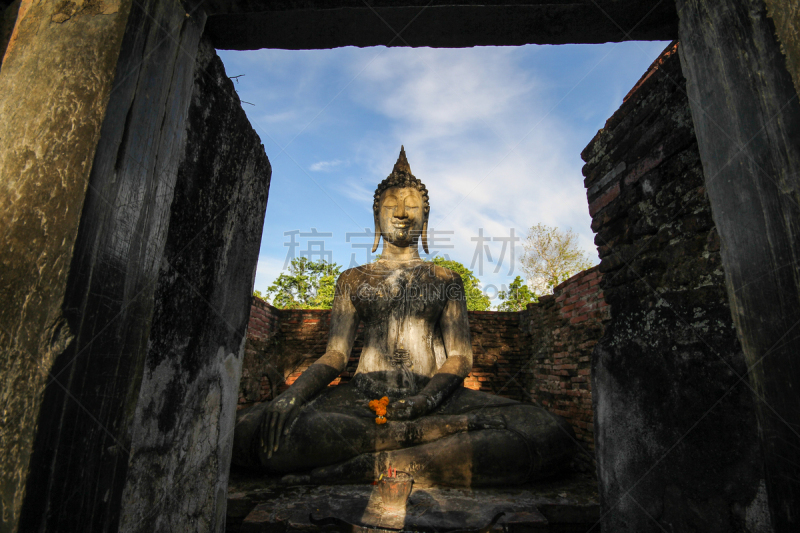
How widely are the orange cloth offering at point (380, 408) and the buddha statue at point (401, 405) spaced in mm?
12

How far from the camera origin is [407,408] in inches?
127

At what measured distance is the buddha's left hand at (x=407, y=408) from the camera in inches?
126

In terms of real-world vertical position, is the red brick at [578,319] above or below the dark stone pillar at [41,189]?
above

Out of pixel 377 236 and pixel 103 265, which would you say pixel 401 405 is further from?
pixel 103 265

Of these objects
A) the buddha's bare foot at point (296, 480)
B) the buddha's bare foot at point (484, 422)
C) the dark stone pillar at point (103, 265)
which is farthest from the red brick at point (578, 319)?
the dark stone pillar at point (103, 265)

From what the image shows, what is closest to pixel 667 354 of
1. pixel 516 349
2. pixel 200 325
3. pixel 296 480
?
pixel 200 325

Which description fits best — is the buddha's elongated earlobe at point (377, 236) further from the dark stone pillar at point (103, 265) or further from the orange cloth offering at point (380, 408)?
the dark stone pillar at point (103, 265)

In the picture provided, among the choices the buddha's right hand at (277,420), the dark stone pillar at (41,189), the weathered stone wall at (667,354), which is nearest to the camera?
the dark stone pillar at (41,189)

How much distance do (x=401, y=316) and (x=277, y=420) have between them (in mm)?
1535

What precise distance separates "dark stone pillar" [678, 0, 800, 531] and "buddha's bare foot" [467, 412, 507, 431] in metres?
2.26

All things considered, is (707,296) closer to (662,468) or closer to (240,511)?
(662,468)

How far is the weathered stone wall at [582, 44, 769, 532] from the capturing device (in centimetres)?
134

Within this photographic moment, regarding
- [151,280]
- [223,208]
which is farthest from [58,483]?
[223,208]

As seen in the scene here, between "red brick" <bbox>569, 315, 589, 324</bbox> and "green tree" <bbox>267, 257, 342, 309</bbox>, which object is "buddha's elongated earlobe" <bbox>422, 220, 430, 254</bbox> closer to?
"red brick" <bbox>569, 315, 589, 324</bbox>
